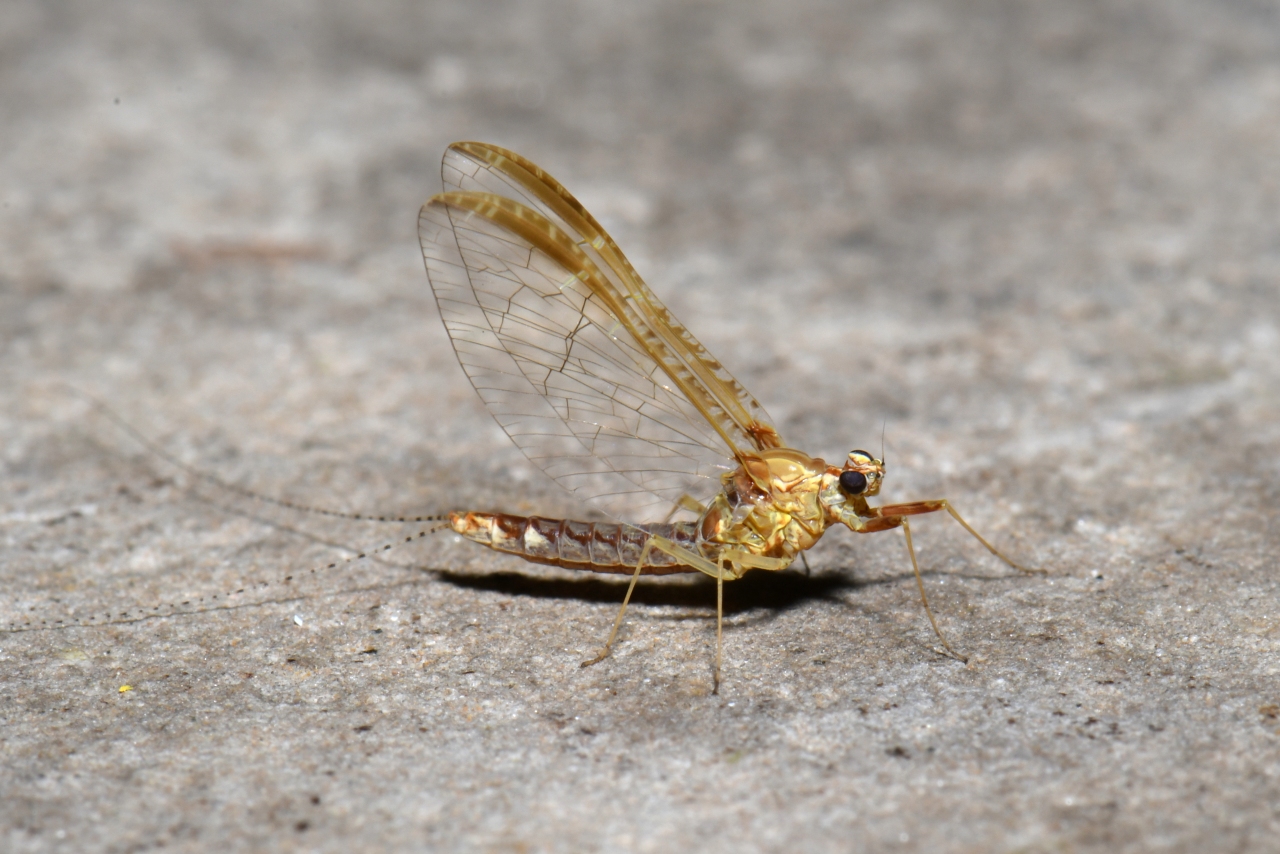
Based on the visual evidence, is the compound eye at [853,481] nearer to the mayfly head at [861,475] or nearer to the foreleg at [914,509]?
the mayfly head at [861,475]

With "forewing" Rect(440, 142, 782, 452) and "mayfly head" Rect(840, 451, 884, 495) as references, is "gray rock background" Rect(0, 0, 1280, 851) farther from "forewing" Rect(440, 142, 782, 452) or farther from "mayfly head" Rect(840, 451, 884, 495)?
"forewing" Rect(440, 142, 782, 452)

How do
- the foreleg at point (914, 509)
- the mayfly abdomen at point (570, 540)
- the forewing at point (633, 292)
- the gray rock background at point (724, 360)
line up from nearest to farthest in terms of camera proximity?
the gray rock background at point (724, 360) < the foreleg at point (914, 509) < the forewing at point (633, 292) < the mayfly abdomen at point (570, 540)

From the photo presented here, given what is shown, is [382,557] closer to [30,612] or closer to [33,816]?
[30,612]

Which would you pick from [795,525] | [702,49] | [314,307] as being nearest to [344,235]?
[314,307]

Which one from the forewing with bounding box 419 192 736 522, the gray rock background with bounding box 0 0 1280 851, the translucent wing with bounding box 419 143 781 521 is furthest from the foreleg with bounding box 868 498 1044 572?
the forewing with bounding box 419 192 736 522

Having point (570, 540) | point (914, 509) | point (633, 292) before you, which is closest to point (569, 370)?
point (633, 292)

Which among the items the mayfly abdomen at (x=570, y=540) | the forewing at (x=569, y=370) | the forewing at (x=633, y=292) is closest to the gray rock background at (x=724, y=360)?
the mayfly abdomen at (x=570, y=540)

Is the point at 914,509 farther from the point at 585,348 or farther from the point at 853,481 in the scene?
the point at 585,348

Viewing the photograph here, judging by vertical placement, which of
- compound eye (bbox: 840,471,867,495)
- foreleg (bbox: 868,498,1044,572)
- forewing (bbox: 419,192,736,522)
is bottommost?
foreleg (bbox: 868,498,1044,572)
